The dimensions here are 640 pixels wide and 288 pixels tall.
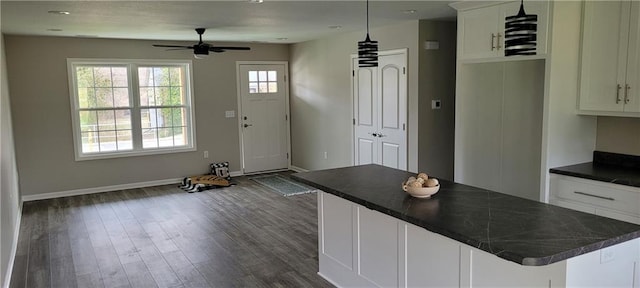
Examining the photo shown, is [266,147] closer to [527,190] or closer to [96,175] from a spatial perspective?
[96,175]

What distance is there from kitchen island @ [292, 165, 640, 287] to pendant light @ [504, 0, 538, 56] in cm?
84

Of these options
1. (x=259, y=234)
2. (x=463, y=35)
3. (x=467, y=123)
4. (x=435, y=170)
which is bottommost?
(x=259, y=234)

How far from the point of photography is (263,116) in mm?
8289

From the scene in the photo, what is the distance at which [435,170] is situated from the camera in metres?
5.75

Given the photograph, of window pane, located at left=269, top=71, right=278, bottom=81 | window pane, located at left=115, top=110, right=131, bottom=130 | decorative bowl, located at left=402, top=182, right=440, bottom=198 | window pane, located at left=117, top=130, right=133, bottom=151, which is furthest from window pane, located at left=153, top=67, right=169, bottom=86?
decorative bowl, located at left=402, top=182, right=440, bottom=198

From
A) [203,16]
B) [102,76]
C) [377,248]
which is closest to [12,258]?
[203,16]

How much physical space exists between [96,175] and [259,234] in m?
3.52

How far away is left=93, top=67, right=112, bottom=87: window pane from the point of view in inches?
273

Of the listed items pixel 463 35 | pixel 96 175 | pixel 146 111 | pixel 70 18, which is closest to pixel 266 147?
pixel 146 111

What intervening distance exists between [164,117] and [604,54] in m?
6.14

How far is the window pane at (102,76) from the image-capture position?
22.8 feet

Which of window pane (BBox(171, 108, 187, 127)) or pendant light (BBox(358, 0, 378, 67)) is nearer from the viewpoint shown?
pendant light (BBox(358, 0, 378, 67))

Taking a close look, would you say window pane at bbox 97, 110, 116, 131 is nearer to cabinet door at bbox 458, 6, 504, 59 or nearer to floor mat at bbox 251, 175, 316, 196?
floor mat at bbox 251, 175, 316, 196

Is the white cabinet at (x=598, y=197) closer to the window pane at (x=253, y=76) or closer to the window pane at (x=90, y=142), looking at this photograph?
the window pane at (x=253, y=76)
